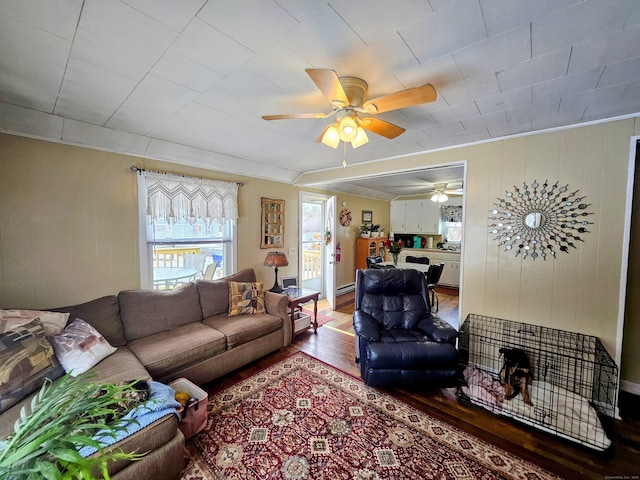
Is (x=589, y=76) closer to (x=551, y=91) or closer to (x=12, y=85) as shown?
(x=551, y=91)

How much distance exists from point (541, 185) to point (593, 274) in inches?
34.5

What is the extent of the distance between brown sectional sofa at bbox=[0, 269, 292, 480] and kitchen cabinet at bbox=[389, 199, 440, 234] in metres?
4.83

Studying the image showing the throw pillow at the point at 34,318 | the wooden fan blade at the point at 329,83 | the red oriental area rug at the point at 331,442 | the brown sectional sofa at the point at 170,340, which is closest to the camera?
the wooden fan blade at the point at 329,83

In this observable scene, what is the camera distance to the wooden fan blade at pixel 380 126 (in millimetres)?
1747

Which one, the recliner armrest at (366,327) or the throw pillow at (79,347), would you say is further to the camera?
the recliner armrest at (366,327)

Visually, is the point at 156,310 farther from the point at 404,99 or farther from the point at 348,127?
the point at 404,99

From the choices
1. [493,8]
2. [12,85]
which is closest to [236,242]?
[12,85]

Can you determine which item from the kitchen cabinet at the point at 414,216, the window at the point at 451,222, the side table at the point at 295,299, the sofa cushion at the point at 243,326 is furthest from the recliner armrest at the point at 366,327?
the window at the point at 451,222

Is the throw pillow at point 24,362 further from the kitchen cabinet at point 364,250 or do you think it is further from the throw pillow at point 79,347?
the kitchen cabinet at point 364,250

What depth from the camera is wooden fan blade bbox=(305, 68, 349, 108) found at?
4.00ft

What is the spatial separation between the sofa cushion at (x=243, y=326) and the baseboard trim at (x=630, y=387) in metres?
3.41

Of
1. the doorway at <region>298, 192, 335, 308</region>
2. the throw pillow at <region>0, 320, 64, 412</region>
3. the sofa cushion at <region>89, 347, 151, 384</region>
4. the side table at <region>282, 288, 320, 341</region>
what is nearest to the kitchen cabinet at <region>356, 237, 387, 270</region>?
the doorway at <region>298, 192, 335, 308</region>

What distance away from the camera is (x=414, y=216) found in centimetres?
678

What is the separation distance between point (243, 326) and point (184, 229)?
151 centimetres
